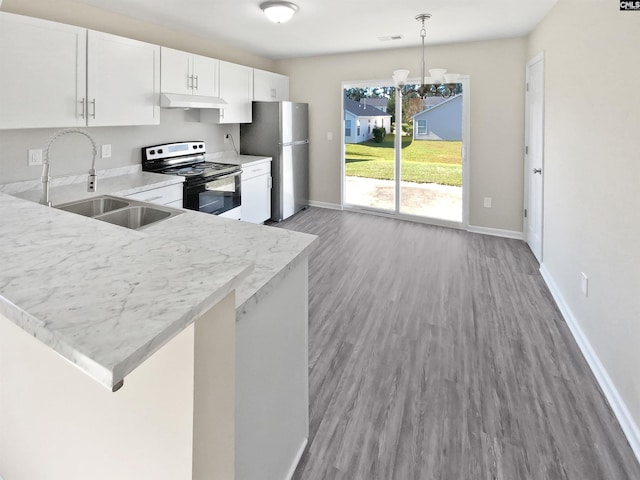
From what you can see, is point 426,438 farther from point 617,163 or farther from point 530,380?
point 617,163

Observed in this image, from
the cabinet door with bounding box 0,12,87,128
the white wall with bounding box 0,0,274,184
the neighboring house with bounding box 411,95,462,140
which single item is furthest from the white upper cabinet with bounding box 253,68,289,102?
the cabinet door with bounding box 0,12,87,128

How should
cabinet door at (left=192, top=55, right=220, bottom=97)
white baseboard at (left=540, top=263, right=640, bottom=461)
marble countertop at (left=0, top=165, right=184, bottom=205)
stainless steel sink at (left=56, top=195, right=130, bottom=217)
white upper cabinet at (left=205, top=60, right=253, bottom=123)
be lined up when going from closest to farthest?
white baseboard at (left=540, top=263, right=640, bottom=461) → stainless steel sink at (left=56, top=195, right=130, bottom=217) → marble countertop at (left=0, top=165, right=184, bottom=205) → cabinet door at (left=192, top=55, right=220, bottom=97) → white upper cabinet at (left=205, top=60, right=253, bottom=123)

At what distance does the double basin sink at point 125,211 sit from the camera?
2289mm

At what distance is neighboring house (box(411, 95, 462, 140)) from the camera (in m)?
5.30

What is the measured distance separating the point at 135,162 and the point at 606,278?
4.25 metres

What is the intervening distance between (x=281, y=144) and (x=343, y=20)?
1.97 meters

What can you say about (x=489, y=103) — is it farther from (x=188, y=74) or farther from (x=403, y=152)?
(x=188, y=74)

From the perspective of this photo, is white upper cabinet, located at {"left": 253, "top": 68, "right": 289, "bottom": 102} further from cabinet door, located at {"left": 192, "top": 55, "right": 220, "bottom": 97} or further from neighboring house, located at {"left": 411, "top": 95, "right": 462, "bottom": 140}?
neighboring house, located at {"left": 411, "top": 95, "right": 462, "bottom": 140}

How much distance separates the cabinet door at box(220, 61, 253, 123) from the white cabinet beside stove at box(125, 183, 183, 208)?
57.4 inches

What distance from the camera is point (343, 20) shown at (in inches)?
157

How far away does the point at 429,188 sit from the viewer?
580cm

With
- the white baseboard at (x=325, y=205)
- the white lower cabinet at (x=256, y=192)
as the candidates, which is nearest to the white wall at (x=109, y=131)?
the white lower cabinet at (x=256, y=192)

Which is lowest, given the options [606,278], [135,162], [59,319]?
[606,278]

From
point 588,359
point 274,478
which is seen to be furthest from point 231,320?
point 588,359
